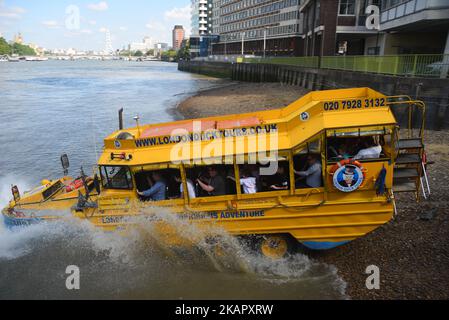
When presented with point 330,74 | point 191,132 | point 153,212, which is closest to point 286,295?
point 153,212

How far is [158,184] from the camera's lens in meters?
6.63

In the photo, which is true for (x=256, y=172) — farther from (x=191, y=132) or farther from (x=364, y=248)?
(x=364, y=248)

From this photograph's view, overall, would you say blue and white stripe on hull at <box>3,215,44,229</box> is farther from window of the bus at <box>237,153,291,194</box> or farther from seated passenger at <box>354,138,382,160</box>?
seated passenger at <box>354,138,382,160</box>

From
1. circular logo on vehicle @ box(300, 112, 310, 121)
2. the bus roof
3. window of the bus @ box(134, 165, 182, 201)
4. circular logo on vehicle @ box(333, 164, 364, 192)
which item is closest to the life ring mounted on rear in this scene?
circular logo on vehicle @ box(333, 164, 364, 192)

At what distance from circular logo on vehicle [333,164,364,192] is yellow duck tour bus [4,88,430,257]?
0.02 meters

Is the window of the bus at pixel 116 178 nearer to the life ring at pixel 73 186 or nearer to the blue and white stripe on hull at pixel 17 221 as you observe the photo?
the life ring at pixel 73 186

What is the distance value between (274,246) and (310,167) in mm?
1731

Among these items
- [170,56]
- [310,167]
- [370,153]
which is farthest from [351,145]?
[170,56]

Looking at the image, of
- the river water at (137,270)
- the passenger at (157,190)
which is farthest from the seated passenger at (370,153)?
the passenger at (157,190)

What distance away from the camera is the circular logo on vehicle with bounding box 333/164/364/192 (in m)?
5.79

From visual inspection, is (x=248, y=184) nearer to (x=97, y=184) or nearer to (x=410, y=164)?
(x=97, y=184)

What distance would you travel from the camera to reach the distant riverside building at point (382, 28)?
18.5 metres
